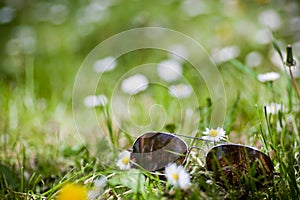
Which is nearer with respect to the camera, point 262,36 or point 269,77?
point 269,77

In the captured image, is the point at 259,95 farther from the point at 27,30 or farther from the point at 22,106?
the point at 27,30

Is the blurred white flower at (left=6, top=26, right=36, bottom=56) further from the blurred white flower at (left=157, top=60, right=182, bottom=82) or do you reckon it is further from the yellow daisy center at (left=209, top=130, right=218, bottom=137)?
the yellow daisy center at (left=209, top=130, right=218, bottom=137)

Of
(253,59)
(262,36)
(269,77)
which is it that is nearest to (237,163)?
(269,77)

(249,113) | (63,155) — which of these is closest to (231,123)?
(249,113)

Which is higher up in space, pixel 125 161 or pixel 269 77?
pixel 269 77

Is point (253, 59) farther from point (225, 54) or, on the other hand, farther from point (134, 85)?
point (134, 85)

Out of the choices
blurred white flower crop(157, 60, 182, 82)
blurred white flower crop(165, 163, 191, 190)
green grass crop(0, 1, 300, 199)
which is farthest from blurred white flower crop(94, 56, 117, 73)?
blurred white flower crop(165, 163, 191, 190)
